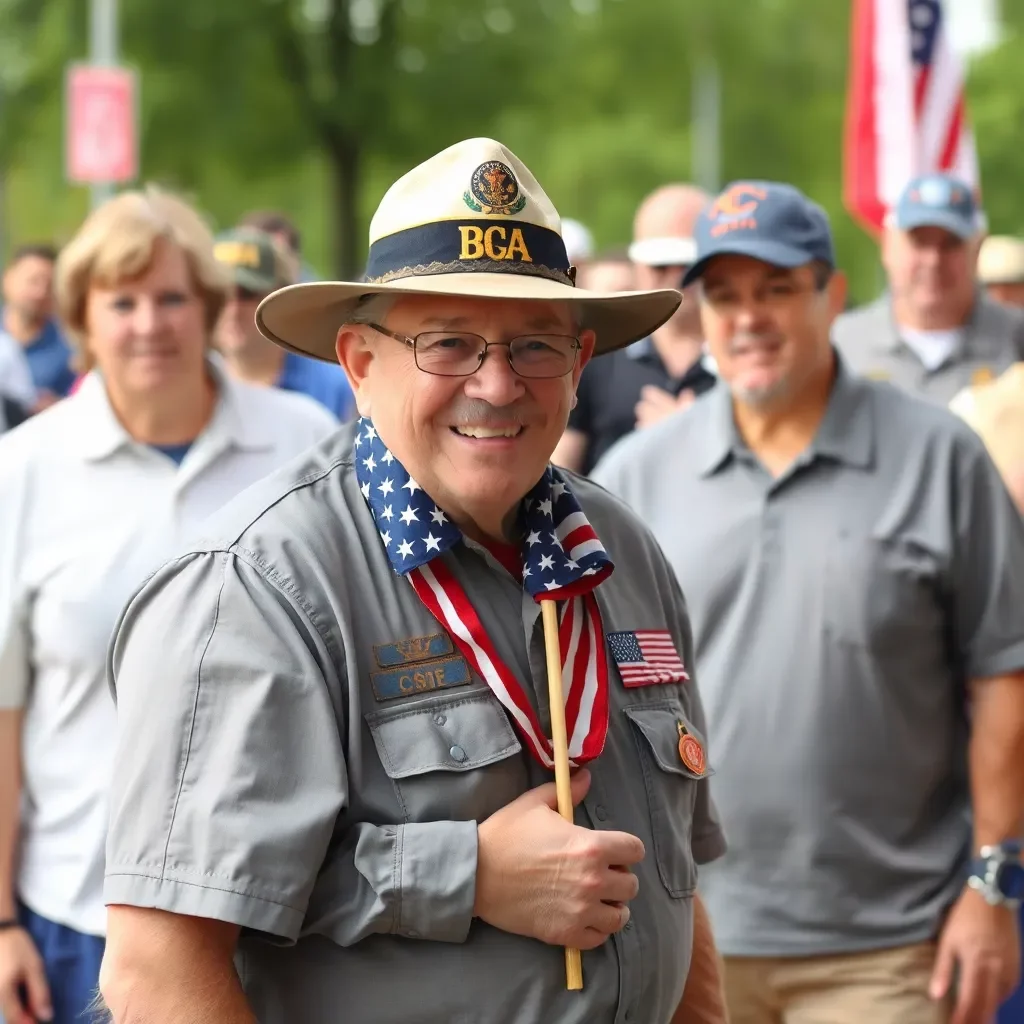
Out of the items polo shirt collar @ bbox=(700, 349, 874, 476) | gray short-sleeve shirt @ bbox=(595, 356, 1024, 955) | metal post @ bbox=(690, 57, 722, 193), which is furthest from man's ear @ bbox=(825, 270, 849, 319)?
metal post @ bbox=(690, 57, 722, 193)

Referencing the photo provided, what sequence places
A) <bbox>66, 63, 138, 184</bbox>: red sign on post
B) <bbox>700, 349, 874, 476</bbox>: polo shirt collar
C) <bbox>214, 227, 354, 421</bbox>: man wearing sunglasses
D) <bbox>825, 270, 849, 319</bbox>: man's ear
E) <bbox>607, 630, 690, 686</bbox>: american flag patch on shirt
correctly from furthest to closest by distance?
<bbox>66, 63, 138, 184</bbox>: red sign on post, <bbox>214, 227, 354, 421</bbox>: man wearing sunglasses, <bbox>825, 270, 849, 319</bbox>: man's ear, <bbox>700, 349, 874, 476</bbox>: polo shirt collar, <bbox>607, 630, 690, 686</bbox>: american flag patch on shirt

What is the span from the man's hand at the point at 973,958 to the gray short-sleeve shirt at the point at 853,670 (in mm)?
69

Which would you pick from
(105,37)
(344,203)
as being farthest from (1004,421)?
(344,203)

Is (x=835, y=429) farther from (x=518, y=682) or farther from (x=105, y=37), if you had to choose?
(x=105, y=37)

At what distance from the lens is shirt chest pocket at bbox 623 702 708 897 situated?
9.04 feet

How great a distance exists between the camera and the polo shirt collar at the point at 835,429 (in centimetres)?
429

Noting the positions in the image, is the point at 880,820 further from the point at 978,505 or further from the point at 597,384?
the point at 597,384

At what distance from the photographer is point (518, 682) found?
8.60 feet

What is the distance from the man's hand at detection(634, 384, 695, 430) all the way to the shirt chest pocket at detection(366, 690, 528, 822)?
298cm

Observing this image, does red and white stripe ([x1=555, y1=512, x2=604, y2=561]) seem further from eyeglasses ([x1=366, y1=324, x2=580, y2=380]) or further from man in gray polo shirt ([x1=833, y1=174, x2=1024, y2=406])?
man in gray polo shirt ([x1=833, y1=174, x2=1024, y2=406])

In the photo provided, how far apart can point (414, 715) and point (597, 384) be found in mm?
3864

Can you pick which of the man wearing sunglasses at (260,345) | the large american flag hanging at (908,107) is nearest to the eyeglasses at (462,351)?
the man wearing sunglasses at (260,345)

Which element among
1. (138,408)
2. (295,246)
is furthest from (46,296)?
(138,408)

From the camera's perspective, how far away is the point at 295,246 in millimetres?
9844
